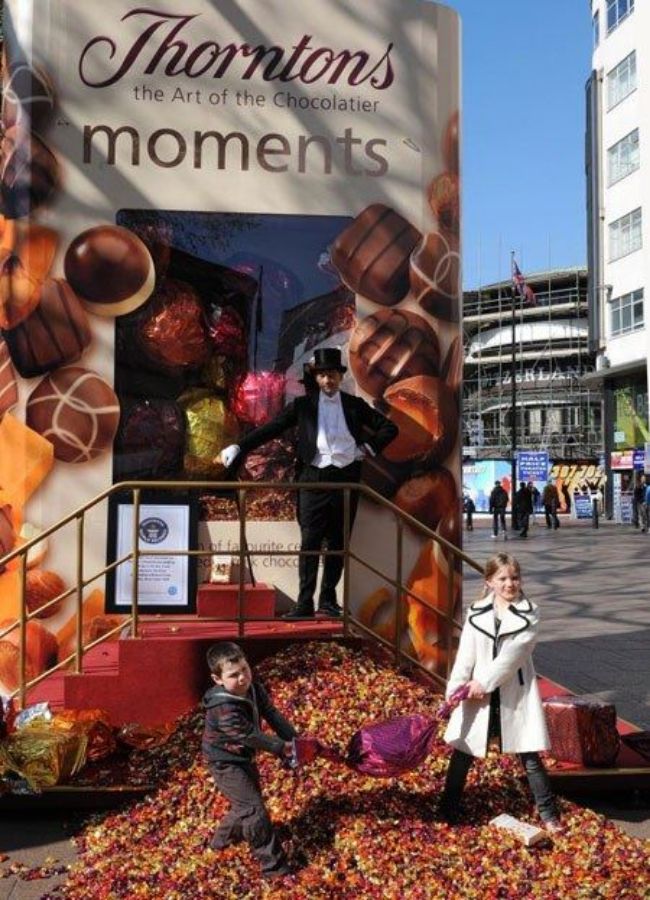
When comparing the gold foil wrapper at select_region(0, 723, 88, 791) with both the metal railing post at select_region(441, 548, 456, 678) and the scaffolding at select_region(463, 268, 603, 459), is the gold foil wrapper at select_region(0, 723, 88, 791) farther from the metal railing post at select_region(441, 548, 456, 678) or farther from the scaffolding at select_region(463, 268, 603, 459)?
the scaffolding at select_region(463, 268, 603, 459)

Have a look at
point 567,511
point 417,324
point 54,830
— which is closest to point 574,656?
point 417,324

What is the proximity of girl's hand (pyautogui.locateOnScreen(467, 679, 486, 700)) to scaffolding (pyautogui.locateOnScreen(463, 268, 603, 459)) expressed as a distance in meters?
70.3

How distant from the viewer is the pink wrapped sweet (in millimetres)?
7395

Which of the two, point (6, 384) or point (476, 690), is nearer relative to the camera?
point (476, 690)

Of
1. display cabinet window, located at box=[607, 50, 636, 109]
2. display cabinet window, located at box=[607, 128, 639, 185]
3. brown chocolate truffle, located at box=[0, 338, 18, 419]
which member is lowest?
brown chocolate truffle, located at box=[0, 338, 18, 419]

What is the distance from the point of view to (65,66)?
7.17m

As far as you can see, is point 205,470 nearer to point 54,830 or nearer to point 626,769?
point 54,830

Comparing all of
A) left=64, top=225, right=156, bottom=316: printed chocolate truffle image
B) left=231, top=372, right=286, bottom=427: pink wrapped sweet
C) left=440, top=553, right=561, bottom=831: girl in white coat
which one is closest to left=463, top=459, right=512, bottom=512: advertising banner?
left=231, top=372, right=286, bottom=427: pink wrapped sweet

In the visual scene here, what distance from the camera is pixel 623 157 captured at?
47.1 meters

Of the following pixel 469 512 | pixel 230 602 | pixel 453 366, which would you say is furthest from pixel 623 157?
pixel 230 602

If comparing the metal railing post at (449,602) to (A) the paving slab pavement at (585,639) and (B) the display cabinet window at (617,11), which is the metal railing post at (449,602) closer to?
(A) the paving slab pavement at (585,639)

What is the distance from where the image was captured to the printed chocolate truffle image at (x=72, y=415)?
23.4 feet

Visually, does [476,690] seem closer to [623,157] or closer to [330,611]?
[330,611]

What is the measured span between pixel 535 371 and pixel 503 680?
8252 cm
